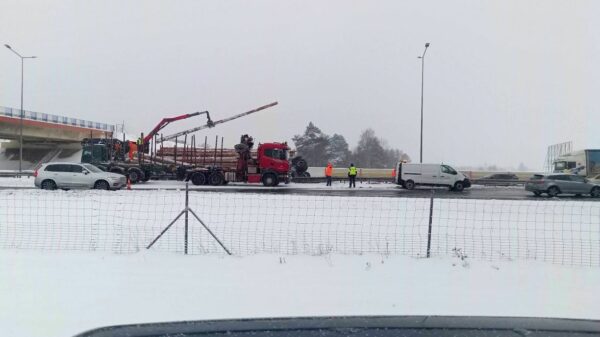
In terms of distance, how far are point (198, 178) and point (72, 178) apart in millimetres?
8481

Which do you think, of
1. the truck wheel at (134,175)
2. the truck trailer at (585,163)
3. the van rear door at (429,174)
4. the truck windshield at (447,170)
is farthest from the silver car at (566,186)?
the truck wheel at (134,175)

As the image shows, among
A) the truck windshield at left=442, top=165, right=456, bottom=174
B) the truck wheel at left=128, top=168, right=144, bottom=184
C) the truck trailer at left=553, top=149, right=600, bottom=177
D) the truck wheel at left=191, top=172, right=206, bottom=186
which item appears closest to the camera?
the truck windshield at left=442, top=165, right=456, bottom=174

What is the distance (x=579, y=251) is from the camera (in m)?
8.23

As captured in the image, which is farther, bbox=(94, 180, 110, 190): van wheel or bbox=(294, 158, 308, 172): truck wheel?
bbox=(294, 158, 308, 172): truck wheel

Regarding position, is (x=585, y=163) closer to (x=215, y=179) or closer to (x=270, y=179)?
(x=270, y=179)

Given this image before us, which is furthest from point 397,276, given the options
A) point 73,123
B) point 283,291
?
point 73,123

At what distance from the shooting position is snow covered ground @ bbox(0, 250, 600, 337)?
5125mm

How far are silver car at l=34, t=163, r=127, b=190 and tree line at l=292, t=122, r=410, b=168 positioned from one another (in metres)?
56.9

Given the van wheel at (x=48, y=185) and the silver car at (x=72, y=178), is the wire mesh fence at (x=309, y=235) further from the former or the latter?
the van wheel at (x=48, y=185)

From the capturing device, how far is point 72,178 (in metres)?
23.5

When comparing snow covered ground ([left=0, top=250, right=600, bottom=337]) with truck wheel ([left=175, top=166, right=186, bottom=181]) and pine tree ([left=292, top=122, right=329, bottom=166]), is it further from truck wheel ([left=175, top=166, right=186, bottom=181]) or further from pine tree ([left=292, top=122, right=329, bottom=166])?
pine tree ([left=292, top=122, right=329, bottom=166])

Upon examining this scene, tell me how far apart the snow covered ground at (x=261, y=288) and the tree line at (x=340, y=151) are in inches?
2790

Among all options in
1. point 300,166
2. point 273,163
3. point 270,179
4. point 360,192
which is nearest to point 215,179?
point 270,179

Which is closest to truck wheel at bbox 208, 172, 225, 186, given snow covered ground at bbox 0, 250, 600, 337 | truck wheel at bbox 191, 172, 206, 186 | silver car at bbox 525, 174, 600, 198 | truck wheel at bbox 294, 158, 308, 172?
truck wheel at bbox 191, 172, 206, 186
